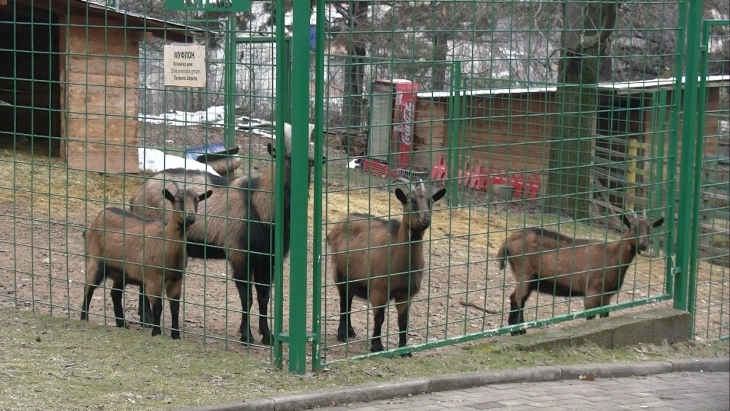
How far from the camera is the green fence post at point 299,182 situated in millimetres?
6047

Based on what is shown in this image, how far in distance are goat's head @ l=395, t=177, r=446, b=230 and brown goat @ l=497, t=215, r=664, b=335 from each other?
137 centimetres

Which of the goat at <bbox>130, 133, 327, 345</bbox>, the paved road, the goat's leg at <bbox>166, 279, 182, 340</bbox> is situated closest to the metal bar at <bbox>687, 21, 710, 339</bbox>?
the paved road

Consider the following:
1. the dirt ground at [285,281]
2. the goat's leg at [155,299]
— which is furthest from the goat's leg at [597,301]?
the goat's leg at [155,299]

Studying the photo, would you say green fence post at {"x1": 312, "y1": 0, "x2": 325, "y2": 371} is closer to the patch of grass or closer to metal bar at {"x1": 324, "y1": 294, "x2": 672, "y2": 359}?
the patch of grass

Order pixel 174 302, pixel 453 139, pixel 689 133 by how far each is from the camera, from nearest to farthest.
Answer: pixel 174 302 → pixel 689 133 → pixel 453 139

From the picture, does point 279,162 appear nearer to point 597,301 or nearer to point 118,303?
point 118,303

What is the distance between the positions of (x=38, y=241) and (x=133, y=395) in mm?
4943

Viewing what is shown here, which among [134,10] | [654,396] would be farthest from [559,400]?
[134,10]

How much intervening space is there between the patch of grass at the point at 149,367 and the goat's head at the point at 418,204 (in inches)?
36.9

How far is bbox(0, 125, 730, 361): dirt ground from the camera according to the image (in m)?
7.27

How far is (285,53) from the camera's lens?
6145 millimetres

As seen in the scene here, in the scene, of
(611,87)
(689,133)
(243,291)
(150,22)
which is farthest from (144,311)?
(150,22)

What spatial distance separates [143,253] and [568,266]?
3465mm

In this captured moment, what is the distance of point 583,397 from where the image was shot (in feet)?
21.2
